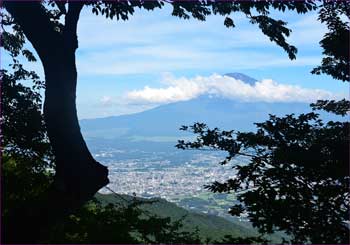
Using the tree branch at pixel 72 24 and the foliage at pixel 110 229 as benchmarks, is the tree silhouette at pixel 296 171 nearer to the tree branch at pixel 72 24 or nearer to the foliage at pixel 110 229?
the foliage at pixel 110 229

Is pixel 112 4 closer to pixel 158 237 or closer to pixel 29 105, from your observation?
pixel 158 237

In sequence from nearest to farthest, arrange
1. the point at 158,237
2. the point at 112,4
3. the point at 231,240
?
the point at 231,240
the point at 112,4
the point at 158,237

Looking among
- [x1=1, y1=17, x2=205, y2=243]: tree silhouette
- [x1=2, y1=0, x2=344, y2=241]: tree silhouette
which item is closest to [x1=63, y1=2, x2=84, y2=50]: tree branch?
[x1=2, y1=0, x2=344, y2=241]: tree silhouette

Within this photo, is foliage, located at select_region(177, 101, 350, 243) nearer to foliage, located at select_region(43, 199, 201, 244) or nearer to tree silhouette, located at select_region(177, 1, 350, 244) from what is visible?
tree silhouette, located at select_region(177, 1, 350, 244)

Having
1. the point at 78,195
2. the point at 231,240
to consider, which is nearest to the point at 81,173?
the point at 78,195

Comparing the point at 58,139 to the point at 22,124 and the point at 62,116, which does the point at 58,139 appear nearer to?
the point at 62,116

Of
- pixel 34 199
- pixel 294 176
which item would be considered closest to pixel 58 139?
pixel 34 199

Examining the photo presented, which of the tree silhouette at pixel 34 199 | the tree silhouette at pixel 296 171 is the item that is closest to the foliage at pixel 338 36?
the tree silhouette at pixel 296 171

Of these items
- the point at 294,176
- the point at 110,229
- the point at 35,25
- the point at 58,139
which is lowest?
the point at 110,229
